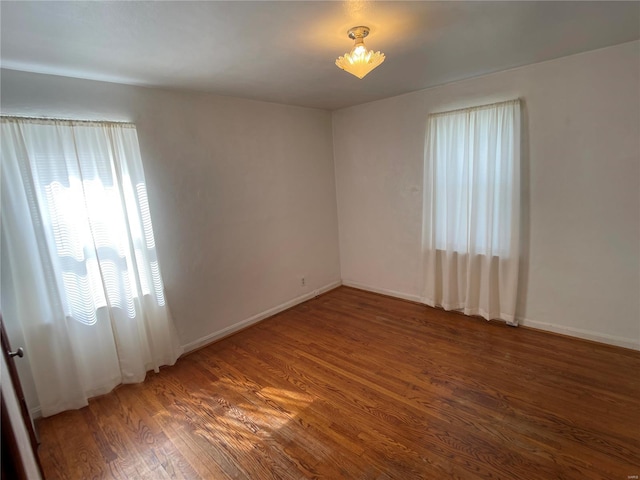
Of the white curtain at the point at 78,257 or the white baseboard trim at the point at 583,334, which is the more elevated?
the white curtain at the point at 78,257

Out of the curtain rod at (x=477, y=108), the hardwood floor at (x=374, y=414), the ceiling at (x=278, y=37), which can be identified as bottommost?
the hardwood floor at (x=374, y=414)

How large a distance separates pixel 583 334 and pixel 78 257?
4380 millimetres

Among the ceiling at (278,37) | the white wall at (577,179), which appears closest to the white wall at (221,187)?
Answer: the ceiling at (278,37)

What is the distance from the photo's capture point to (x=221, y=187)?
10.9ft

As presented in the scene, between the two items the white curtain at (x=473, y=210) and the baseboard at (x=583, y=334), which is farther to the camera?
the white curtain at (x=473, y=210)

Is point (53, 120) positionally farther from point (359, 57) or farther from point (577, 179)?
point (577, 179)

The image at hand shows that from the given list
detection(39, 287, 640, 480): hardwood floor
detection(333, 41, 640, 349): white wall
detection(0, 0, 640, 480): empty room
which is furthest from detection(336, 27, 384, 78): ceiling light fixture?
detection(39, 287, 640, 480): hardwood floor

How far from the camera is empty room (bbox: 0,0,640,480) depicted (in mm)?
1844

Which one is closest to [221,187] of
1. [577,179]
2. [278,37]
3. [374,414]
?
[278,37]

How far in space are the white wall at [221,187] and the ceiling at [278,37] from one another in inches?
7.5

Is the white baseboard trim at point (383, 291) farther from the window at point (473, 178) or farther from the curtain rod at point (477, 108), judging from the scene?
the curtain rod at point (477, 108)

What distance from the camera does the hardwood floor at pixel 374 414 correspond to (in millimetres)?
1818

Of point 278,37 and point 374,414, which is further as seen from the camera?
point 374,414

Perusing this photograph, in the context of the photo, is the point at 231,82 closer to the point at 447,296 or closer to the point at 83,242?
the point at 83,242
